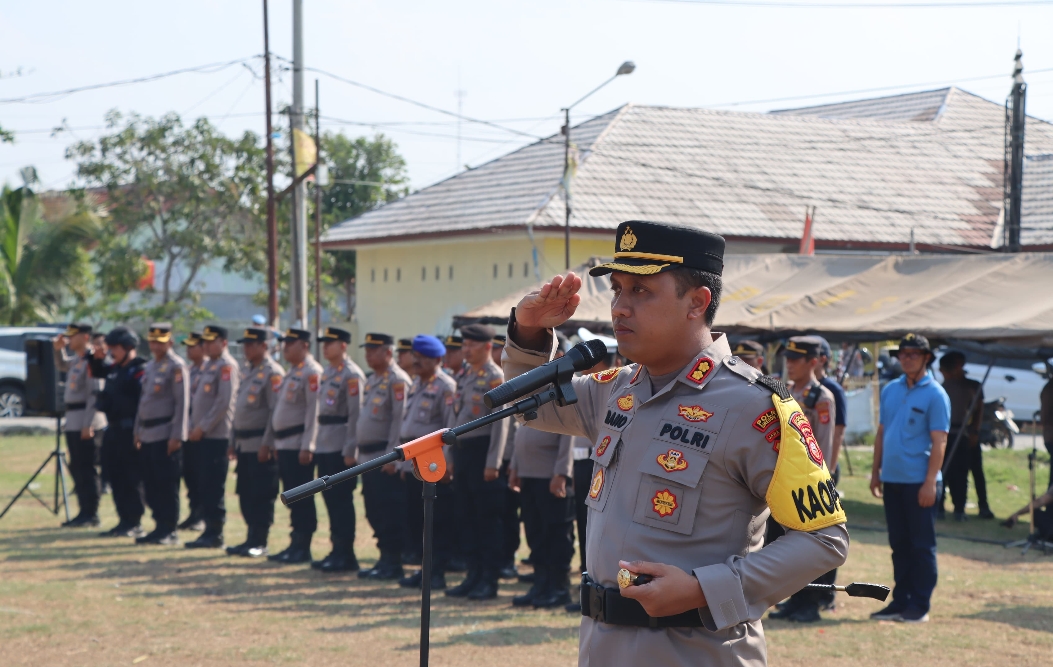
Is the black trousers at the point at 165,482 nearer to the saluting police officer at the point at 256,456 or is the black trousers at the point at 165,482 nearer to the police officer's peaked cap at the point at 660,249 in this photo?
the saluting police officer at the point at 256,456

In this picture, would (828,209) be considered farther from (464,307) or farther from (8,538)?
(8,538)

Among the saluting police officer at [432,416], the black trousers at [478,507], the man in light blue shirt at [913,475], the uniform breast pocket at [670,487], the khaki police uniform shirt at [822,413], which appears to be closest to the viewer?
the uniform breast pocket at [670,487]

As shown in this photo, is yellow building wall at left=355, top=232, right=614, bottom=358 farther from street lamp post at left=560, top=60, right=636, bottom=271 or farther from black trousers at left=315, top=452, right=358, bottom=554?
black trousers at left=315, top=452, right=358, bottom=554

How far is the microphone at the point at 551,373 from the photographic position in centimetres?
290

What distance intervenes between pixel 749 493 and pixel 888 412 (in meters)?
5.89

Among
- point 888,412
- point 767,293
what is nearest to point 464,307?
point 767,293

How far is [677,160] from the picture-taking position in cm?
2534

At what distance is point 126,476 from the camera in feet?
39.8

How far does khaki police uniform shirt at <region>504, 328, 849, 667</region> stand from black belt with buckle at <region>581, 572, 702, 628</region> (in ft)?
0.07

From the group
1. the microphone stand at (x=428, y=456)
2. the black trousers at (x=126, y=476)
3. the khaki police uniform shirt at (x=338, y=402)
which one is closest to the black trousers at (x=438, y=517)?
the khaki police uniform shirt at (x=338, y=402)

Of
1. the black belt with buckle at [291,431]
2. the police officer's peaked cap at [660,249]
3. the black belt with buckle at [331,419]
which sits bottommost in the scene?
the black belt with buckle at [291,431]

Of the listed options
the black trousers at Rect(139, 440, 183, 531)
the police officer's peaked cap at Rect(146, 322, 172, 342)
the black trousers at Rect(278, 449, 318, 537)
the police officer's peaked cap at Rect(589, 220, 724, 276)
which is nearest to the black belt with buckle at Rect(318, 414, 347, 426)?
the black trousers at Rect(278, 449, 318, 537)

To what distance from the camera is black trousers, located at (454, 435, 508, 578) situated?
8.90m

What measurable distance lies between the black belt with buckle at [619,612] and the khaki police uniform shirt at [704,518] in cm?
2
